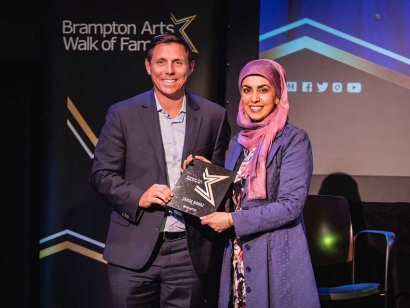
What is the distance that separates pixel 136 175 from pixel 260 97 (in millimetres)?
697

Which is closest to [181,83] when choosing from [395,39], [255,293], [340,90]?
[255,293]

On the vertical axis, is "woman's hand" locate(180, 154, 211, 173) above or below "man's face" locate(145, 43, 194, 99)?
below

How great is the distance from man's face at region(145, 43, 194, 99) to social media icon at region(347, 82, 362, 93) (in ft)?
6.12

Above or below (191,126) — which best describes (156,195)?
below

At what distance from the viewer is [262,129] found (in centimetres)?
279

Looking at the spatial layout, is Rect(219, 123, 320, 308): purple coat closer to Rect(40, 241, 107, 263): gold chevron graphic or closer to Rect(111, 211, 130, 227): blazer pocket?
Rect(111, 211, 130, 227): blazer pocket

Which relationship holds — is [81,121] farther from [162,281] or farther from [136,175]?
[162,281]

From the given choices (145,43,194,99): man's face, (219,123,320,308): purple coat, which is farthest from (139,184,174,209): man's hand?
(145,43,194,99): man's face

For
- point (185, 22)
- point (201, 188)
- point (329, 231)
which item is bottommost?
point (329, 231)

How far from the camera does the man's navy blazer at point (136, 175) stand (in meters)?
2.83

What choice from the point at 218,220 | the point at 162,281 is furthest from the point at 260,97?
the point at 162,281

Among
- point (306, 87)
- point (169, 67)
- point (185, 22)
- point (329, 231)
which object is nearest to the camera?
point (169, 67)

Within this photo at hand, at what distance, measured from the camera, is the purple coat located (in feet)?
8.67

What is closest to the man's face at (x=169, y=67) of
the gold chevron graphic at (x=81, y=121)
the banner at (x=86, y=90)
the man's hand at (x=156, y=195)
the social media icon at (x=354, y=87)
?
the man's hand at (x=156, y=195)
